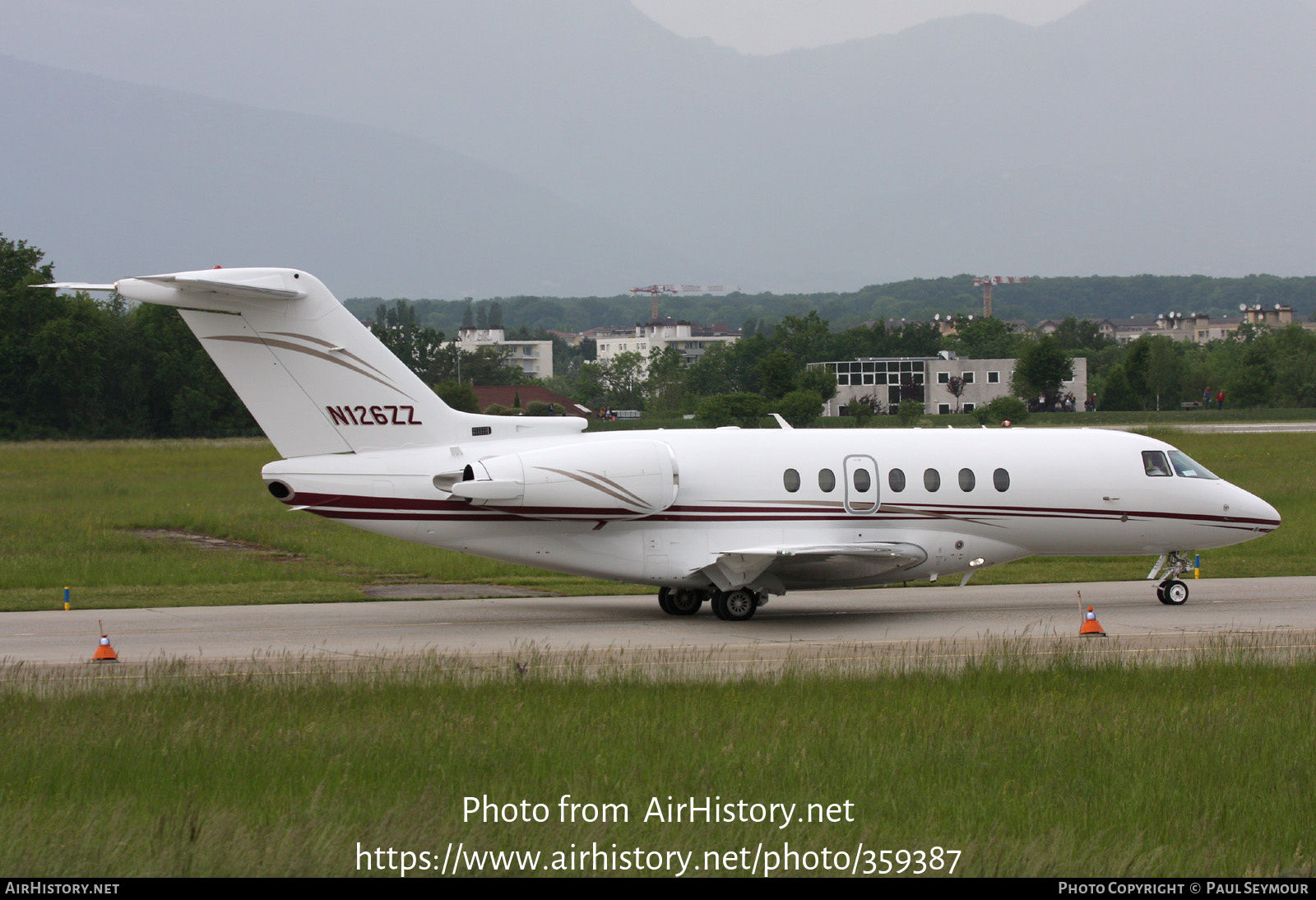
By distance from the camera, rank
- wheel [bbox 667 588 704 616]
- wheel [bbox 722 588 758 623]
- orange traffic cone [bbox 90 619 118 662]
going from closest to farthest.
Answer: orange traffic cone [bbox 90 619 118 662] < wheel [bbox 722 588 758 623] < wheel [bbox 667 588 704 616]

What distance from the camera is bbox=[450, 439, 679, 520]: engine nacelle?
57.2 feet

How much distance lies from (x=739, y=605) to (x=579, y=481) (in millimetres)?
3083

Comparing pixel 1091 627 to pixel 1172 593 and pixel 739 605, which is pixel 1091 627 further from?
pixel 739 605

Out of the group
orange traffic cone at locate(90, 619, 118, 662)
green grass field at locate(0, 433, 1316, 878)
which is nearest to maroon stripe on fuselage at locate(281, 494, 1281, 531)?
orange traffic cone at locate(90, 619, 118, 662)

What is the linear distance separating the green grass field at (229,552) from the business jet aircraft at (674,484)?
4210 mm

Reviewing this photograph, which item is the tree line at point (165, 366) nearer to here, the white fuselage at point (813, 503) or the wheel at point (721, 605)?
the white fuselage at point (813, 503)

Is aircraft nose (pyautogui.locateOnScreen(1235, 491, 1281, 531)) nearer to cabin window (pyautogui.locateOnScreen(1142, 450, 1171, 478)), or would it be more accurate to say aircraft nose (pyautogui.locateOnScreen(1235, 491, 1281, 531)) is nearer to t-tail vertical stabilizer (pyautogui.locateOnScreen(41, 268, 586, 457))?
cabin window (pyautogui.locateOnScreen(1142, 450, 1171, 478))

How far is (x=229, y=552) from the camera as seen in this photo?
27.2 m

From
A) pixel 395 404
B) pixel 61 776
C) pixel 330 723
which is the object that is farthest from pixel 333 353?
pixel 61 776

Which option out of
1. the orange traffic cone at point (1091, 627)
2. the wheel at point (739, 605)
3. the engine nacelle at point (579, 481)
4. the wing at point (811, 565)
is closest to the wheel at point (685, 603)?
the wheel at point (739, 605)

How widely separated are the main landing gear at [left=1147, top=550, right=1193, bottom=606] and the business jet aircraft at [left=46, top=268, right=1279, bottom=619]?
1.6 inches

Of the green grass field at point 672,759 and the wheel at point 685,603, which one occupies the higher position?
the green grass field at point 672,759

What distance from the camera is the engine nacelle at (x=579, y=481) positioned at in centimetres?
1742

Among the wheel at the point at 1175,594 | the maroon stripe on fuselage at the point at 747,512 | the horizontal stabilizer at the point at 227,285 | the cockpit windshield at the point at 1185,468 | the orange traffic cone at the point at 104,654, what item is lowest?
the wheel at the point at 1175,594
